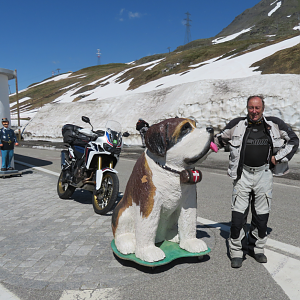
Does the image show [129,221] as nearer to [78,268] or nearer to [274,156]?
[78,268]

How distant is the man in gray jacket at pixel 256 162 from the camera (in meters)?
3.09

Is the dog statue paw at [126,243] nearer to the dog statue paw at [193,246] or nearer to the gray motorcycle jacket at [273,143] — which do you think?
the dog statue paw at [193,246]

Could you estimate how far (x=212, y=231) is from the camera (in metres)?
4.16

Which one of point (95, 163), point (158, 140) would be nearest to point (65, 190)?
point (95, 163)

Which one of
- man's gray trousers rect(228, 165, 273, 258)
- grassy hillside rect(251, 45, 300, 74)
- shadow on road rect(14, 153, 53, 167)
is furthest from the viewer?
grassy hillside rect(251, 45, 300, 74)

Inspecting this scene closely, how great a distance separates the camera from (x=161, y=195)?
2.78 metres

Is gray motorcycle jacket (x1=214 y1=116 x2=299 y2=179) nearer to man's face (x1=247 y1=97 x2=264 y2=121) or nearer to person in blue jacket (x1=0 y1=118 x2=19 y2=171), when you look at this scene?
man's face (x1=247 y1=97 x2=264 y2=121)

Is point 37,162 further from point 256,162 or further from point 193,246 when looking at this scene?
point 256,162

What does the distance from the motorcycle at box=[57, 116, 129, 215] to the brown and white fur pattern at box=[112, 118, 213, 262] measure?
5.87 feet

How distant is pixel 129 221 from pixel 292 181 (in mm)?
6464

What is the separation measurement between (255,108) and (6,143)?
328 inches

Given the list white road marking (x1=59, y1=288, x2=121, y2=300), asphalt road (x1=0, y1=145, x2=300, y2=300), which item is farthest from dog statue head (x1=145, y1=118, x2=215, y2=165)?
white road marking (x1=59, y1=288, x2=121, y2=300)

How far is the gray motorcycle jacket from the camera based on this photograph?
3.06 m

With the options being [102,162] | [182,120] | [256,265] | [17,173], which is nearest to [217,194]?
[102,162]
